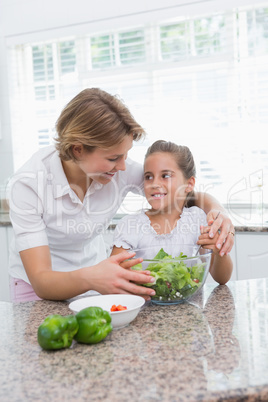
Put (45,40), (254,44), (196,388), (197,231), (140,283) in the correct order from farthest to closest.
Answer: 1. (45,40)
2. (254,44)
3. (197,231)
4. (140,283)
5. (196,388)

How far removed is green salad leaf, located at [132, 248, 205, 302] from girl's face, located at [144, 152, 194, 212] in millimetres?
455

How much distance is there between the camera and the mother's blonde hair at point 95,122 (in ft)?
4.85

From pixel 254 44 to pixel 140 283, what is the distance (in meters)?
2.51

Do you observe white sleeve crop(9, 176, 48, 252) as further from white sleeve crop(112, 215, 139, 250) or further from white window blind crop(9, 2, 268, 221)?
white window blind crop(9, 2, 268, 221)

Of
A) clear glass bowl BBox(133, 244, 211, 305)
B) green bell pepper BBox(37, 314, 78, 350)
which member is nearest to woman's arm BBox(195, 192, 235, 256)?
clear glass bowl BBox(133, 244, 211, 305)

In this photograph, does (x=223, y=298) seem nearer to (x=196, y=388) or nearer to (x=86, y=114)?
(x=196, y=388)

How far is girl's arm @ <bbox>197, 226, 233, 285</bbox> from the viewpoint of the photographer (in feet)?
4.60

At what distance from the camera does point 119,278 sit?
4.03 feet

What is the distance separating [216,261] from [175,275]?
33 cm

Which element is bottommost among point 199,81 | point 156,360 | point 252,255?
point 252,255

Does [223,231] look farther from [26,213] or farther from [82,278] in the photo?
[26,213]

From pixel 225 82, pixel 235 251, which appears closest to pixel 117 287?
pixel 235 251

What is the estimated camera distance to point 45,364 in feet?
3.02

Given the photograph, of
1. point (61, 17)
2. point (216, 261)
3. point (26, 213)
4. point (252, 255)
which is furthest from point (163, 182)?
point (61, 17)
